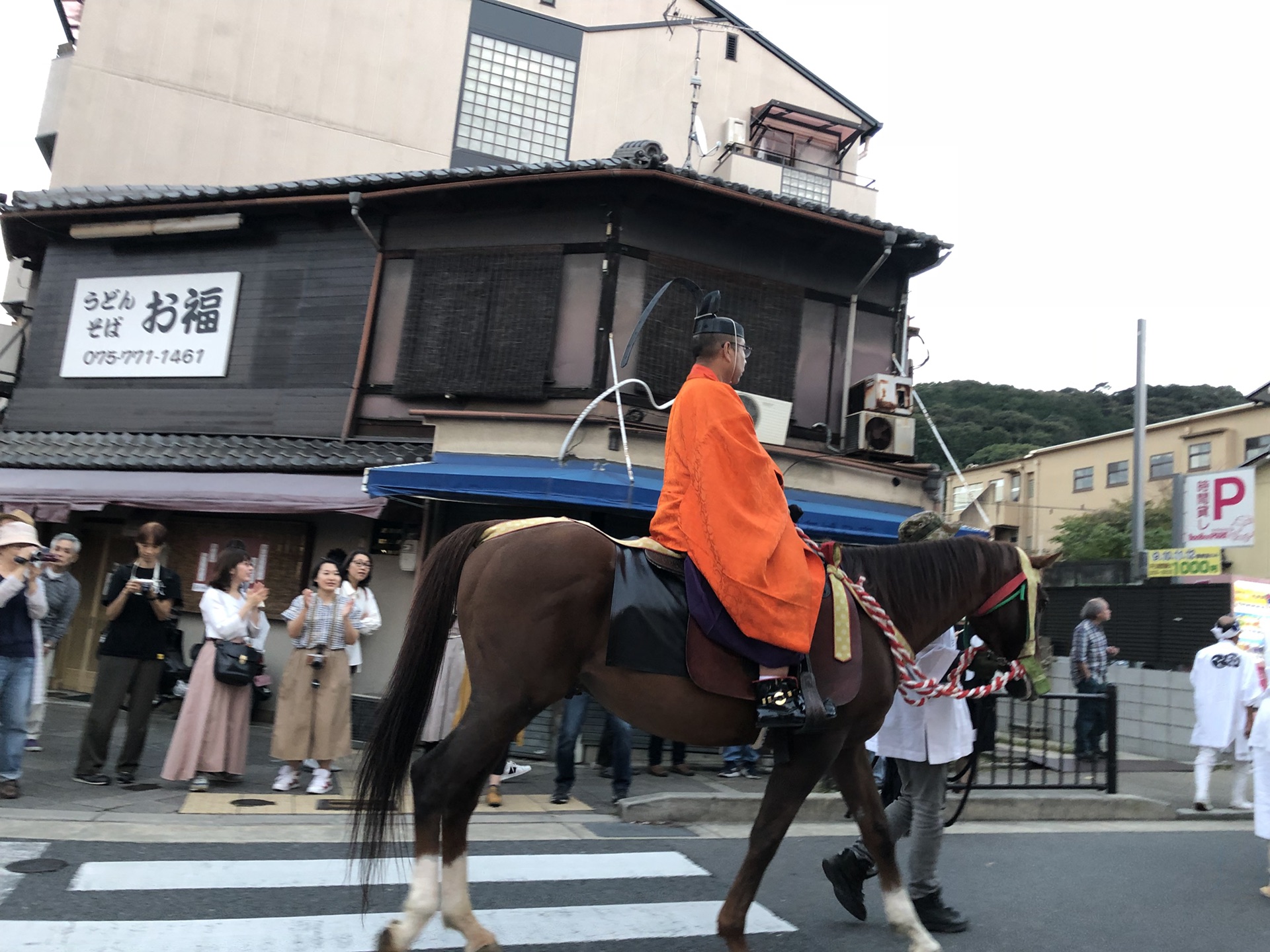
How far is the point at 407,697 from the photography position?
13.5ft

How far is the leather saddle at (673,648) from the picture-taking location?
3.92 metres

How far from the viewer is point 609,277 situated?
1155 cm

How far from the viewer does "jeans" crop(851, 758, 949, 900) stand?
479cm

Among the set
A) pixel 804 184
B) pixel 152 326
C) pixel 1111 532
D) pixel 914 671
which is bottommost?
pixel 914 671

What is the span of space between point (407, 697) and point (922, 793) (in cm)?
274

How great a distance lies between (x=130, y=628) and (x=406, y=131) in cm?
1360

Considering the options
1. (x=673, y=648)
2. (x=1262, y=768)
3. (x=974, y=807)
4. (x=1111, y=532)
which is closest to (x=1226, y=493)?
(x=974, y=807)

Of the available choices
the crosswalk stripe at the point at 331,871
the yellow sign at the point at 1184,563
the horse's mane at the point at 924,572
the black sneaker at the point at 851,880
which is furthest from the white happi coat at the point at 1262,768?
the yellow sign at the point at 1184,563

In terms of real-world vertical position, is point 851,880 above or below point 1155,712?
below

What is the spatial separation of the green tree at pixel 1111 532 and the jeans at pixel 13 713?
37223mm

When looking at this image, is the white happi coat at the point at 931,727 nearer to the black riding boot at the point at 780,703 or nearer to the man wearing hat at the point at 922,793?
the man wearing hat at the point at 922,793

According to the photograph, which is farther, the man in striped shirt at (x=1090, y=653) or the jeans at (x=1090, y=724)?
the man in striped shirt at (x=1090, y=653)

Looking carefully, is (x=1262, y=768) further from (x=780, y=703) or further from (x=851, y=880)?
(x=780, y=703)

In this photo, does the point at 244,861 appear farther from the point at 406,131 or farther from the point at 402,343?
the point at 406,131
